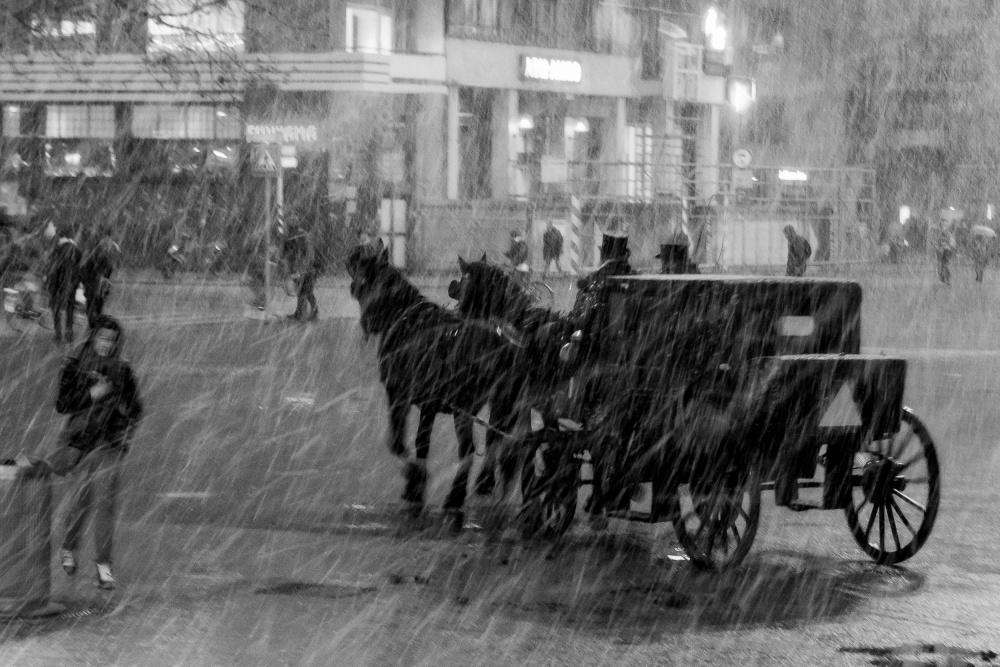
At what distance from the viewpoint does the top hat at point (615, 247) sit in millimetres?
10594

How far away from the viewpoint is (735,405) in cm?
792

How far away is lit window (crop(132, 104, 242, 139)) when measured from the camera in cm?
4338

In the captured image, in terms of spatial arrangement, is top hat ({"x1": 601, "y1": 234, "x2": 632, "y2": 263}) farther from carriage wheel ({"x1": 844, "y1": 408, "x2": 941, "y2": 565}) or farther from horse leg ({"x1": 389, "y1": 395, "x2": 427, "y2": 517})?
carriage wheel ({"x1": 844, "y1": 408, "x2": 941, "y2": 565})

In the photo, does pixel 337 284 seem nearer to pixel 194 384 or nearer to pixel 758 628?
pixel 194 384

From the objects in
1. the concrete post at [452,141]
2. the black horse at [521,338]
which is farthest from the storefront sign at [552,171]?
the black horse at [521,338]

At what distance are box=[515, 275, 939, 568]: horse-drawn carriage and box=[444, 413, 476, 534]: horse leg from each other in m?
1.37

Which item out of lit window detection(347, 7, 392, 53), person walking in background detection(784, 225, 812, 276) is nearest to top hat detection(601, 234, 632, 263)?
person walking in background detection(784, 225, 812, 276)

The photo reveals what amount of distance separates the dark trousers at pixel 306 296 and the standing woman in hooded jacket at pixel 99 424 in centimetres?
1787

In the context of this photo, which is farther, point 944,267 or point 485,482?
point 944,267

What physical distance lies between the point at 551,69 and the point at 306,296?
2246cm

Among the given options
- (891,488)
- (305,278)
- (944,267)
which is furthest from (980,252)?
(891,488)

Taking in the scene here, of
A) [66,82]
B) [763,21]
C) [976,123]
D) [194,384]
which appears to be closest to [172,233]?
[66,82]

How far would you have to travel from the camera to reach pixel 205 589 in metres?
7.92

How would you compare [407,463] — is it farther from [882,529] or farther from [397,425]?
[882,529]
